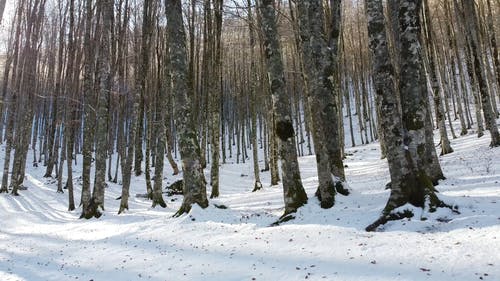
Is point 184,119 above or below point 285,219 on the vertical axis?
above

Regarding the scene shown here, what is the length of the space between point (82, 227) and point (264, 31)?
8106 mm

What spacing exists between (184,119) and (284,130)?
310 cm

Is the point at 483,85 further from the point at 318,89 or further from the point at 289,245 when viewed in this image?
the point at 289,245

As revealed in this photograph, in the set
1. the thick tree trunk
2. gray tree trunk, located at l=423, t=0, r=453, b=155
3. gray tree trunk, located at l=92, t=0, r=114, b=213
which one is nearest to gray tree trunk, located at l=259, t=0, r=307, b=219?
gray tree trunk, located at l=92, t=0, r=114, b=213

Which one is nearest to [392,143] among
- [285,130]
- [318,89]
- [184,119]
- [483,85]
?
[285,130]

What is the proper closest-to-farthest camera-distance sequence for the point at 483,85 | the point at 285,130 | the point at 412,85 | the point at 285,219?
the point at 412,85 < the point at 285,219 < the point at 285,130 < the point at 483,85

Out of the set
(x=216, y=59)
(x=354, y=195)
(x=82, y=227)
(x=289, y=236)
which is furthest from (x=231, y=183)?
(x=289, y=236)

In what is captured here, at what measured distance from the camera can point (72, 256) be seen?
766 cm

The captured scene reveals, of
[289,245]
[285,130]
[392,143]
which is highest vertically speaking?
[285,130]

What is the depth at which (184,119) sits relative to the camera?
1011 cm

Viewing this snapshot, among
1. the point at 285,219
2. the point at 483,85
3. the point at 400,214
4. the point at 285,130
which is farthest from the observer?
the point at 483,85

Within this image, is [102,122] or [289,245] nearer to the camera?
[289,245]

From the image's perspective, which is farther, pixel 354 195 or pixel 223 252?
pixel 354 195

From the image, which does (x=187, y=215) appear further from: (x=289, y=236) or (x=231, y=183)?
(x=231, y=183)
